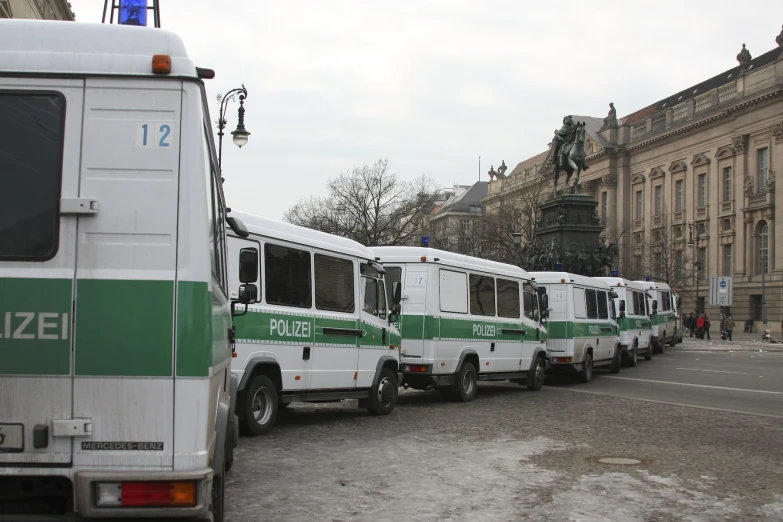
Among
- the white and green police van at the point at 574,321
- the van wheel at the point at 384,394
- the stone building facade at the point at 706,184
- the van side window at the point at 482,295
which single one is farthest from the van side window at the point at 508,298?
the stone building facade at the point at 706,184

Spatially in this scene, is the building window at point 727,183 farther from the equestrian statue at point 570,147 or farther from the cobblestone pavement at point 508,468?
the cobblestone pavement at point 508,468

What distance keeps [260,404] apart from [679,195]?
7702cm

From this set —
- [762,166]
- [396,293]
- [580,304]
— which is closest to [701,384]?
[580,304]

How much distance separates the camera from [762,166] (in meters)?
70.1

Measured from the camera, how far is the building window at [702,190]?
78306 mm

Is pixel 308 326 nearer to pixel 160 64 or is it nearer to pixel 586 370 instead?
pixel 160 64

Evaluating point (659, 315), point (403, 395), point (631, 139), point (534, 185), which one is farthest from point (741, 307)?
point (403, 395)

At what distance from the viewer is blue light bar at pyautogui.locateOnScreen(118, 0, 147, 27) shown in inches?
274

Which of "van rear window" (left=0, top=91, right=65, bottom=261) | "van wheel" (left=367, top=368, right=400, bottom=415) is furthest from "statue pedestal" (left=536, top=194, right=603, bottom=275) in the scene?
"van rear window" (left=0, top=91, right=65, bottom=261)

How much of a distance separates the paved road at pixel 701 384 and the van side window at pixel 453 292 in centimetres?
462

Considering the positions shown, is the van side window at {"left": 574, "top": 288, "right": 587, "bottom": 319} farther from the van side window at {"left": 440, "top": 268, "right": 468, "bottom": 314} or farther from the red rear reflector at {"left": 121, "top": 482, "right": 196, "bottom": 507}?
the red rear reflector at {"left": 121, "top": 482, "right": 196, "bottom": 507}

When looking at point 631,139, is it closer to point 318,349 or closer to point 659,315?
point 659,315

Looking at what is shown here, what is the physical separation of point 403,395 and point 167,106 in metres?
15.1

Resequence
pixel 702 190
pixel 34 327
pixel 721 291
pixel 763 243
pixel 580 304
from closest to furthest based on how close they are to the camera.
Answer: pixel 34 327 < pixel 580 304 < pixel 721 291 < pixel 763 243 < pixel 702 190
